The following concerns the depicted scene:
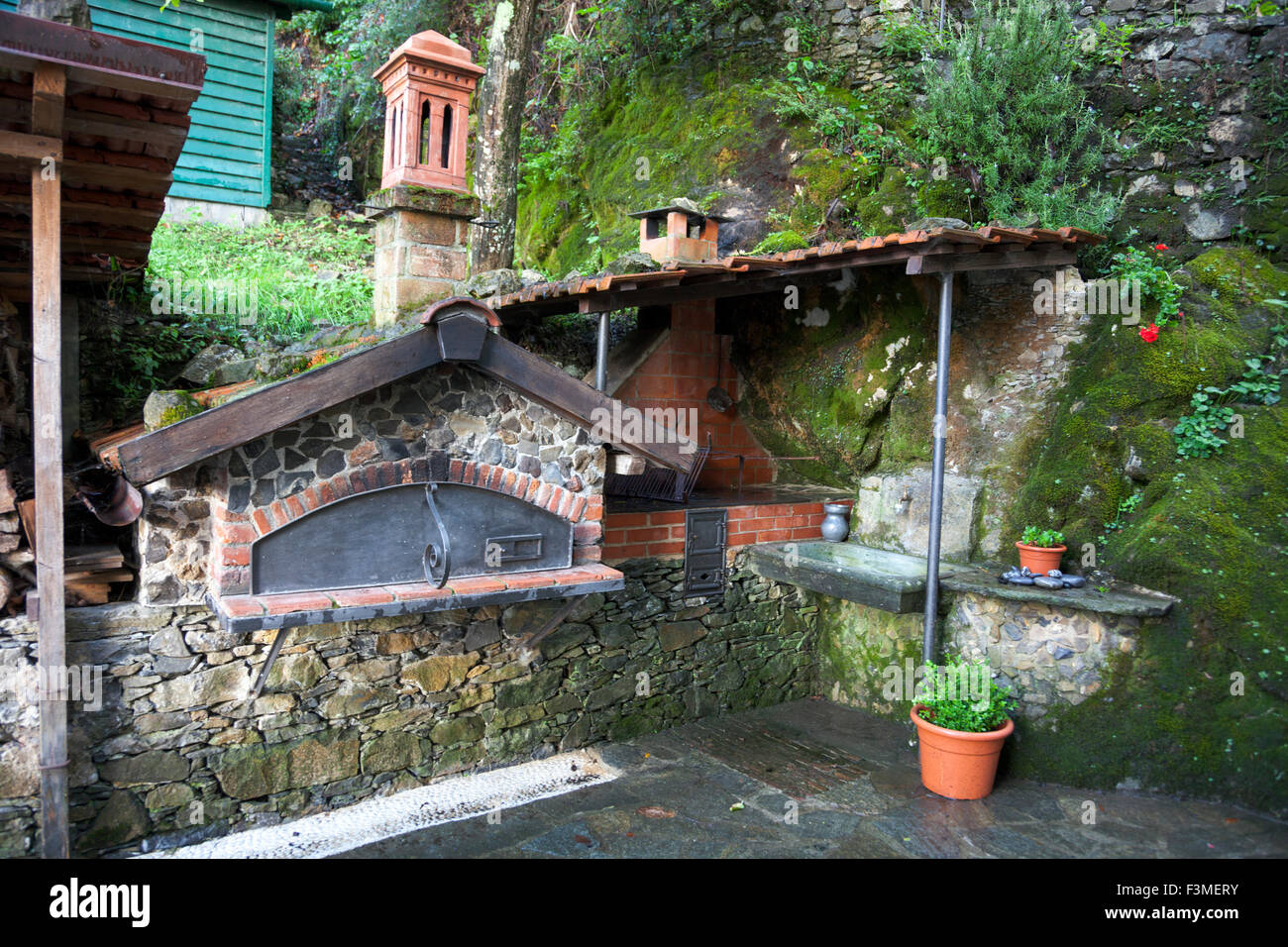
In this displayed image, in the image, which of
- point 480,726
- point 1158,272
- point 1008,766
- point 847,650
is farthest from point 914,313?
point 480,726

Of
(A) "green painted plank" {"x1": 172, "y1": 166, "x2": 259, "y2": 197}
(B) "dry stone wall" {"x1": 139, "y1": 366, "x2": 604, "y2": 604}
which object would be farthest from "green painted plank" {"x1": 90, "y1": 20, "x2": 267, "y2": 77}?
(B) "dry stone wall" {"x1": 139, "y1": 366, "x2": 604, "y2": 604}

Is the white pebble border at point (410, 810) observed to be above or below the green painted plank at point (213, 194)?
below

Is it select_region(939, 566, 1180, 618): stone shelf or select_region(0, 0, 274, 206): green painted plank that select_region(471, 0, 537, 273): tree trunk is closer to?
select_region(0, 0, 274, 206): green painted plank

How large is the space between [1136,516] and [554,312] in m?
4.75

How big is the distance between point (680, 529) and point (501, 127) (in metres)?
4.71

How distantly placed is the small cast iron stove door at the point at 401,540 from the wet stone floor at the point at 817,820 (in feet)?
4.92

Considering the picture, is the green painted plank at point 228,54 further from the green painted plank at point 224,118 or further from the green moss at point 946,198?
the green moss at point 946,198

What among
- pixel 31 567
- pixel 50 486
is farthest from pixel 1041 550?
pixel 31 567

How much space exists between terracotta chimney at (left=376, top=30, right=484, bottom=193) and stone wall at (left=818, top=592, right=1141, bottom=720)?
15.7 ft

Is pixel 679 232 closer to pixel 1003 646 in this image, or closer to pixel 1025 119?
pixel 1025 119

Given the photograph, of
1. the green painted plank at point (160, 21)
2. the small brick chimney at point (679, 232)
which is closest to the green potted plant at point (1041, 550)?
the small brick chimney at point (679, 232)

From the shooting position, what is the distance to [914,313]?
23.5ft

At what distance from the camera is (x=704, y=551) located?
6.85 metres

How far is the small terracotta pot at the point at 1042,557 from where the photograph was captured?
5984mm
